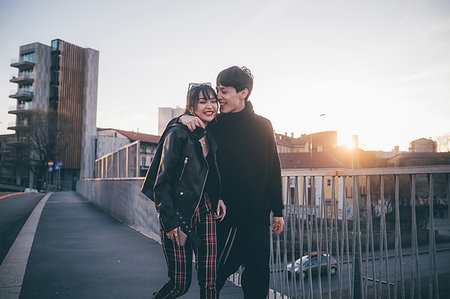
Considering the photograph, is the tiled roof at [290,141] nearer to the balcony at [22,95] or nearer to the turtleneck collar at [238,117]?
the balcony at [22,95]

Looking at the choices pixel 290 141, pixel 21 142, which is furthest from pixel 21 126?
pixel 290 141

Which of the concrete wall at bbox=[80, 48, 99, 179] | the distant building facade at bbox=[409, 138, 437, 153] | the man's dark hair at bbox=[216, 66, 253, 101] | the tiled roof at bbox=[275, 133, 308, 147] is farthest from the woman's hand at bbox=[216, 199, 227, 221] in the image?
the tiled roof at bbox=[275, 133, 308, 147]

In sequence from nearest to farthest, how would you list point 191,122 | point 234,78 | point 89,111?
point 191,122, point 234,78, point 89,111

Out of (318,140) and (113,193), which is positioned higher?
(318,140)

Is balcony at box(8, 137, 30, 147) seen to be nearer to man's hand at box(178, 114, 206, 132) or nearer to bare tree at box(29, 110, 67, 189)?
bare tree at box(29, 110, 67, 189)

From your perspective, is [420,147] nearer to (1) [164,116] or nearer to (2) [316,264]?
(1) [164,116]

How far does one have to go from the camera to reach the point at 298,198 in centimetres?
342

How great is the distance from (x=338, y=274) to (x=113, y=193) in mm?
10108

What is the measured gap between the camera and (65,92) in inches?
2015

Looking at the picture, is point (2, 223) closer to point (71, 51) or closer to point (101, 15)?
point (101, 15)

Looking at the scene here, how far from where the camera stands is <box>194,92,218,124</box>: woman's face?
2.40 meters

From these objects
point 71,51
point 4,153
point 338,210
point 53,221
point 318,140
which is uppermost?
point 71,51

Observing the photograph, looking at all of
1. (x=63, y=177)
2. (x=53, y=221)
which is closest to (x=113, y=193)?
(x=53, y=221)

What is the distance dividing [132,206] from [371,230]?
7206 millimetres
